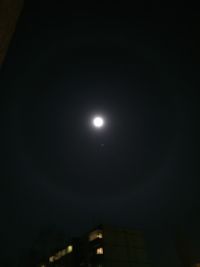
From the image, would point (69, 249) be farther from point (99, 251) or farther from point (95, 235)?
point (99, 251)

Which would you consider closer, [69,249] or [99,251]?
[99,251]

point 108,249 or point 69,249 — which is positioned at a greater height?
point 69,249

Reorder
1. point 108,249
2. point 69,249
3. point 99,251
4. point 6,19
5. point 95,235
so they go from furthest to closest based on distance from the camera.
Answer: point 69,249 → point 95,235 → point 99,251 → point 108,249 → point 6,19

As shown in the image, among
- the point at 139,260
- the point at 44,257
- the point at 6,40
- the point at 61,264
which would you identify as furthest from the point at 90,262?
the point at 6,40

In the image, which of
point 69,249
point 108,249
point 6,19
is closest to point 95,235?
point 108,249

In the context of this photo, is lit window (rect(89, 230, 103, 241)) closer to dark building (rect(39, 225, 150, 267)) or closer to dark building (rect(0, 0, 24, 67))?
dark building (rect(39, 225, 150, 267))

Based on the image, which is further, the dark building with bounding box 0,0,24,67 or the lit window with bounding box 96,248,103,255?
the lit window with bounding box 96,248,103,255

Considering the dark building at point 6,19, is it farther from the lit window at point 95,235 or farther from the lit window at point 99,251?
the lit window at point 95,235

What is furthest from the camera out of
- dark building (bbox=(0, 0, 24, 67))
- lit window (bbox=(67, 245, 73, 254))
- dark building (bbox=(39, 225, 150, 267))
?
lit window (bbox=(67, 245, 73, 254))

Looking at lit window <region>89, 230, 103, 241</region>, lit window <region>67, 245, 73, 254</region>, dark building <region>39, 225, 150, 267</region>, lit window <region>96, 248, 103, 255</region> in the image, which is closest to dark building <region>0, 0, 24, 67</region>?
dark building <region>39, 225, 150, 267</region>

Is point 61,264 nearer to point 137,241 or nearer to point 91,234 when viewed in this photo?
point 91,234
